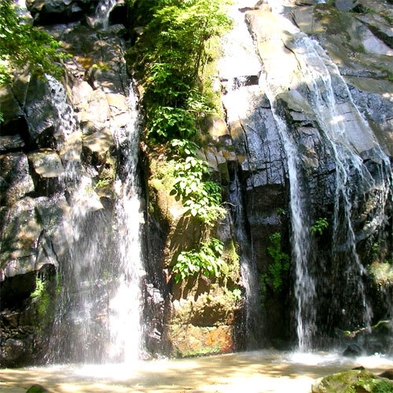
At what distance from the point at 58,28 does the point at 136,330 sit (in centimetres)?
1036

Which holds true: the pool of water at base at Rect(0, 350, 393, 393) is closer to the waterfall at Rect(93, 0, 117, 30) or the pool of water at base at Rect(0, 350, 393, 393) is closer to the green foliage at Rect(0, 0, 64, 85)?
the green foliage at Rect(0, 0, 64, 85)

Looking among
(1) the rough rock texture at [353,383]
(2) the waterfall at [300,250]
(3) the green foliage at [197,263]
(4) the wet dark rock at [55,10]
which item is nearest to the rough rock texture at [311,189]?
(2) the waterfall at [300,250]

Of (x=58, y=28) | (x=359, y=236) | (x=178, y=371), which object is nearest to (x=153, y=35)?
(x=58, y=28)

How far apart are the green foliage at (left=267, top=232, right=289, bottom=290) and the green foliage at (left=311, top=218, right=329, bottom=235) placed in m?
0.74

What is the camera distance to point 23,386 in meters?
5.39

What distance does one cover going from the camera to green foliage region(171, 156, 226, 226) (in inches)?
312

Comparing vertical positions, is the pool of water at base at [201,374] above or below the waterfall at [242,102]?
below

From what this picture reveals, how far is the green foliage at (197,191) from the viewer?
792 centimetres

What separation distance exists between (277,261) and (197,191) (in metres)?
2.40

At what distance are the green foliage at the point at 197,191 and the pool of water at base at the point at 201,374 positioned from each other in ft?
8.58

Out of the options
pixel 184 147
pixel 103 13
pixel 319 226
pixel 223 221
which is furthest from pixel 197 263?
pixel 103 13

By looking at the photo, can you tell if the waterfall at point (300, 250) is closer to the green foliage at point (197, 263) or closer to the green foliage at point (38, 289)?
the green foliage at point (197, 263)

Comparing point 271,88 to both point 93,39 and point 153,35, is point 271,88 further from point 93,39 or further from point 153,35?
point 93,39

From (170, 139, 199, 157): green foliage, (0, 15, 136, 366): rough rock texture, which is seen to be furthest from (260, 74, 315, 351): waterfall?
(0, 15, 136, 366): rough rock texture
